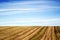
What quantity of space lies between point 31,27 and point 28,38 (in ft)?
22.6

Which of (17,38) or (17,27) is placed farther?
(17,27)

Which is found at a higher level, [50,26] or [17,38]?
[50,26]

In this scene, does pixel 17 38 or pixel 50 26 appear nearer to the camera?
pixel 17 38

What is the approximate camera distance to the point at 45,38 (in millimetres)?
16922

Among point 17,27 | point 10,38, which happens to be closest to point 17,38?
point 10,38

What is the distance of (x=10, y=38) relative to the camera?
17031 mm

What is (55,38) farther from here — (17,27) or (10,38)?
(17,27)

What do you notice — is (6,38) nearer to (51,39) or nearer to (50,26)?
(51,39)

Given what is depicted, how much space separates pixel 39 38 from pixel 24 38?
1538 millimetres

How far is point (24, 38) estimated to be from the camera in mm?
17094

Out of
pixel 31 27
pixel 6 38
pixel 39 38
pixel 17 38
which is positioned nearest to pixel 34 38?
pixel 39 38

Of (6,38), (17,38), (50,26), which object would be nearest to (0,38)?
(6,38)

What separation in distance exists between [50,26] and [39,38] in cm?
772

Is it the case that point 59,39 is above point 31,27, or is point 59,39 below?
below
